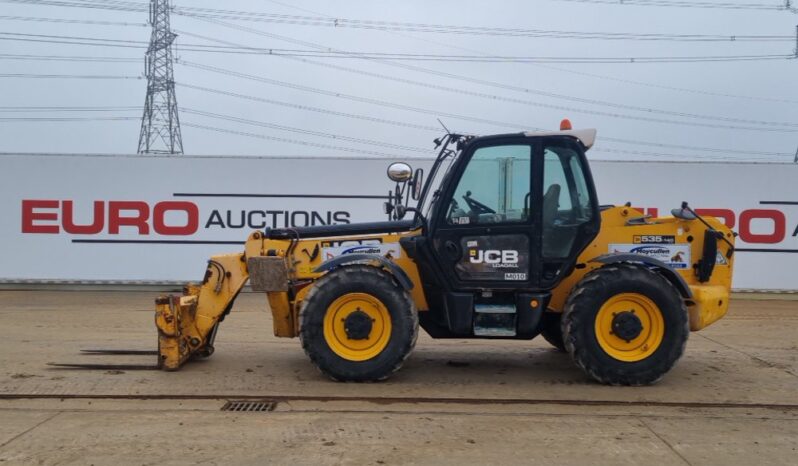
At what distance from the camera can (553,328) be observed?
7.27m

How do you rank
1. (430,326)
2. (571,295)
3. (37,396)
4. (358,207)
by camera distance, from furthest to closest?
1. (358,207)
2. (430,326)
3. (571,295)
4. (37,396)

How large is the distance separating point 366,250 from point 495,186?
4.51 ft

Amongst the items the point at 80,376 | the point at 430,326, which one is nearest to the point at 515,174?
the point at 430,326

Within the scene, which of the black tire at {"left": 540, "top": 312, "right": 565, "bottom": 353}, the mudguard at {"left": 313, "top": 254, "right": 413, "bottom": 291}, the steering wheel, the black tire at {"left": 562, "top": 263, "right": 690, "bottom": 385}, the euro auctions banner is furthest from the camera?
the euro auctions banner

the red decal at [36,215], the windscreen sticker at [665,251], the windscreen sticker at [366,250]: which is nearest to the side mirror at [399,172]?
the windscreen sticker at [366,250]

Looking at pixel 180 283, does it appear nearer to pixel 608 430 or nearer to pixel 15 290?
pixel 15 290

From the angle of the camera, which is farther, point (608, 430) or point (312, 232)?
point (312, 232)

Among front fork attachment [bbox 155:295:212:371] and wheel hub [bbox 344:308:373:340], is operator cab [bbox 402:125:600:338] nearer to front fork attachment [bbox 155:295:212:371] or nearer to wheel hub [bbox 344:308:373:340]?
wheel hub [bbox 344:308:373:340]

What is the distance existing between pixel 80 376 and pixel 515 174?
4.44m

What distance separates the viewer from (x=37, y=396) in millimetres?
5668

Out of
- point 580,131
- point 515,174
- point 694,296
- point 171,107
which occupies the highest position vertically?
point 171,107

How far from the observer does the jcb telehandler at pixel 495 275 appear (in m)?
6.09

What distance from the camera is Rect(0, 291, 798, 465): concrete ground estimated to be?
4.43m

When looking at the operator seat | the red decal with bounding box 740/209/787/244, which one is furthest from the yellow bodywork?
the red decal with bounding box 740/209/787/244
